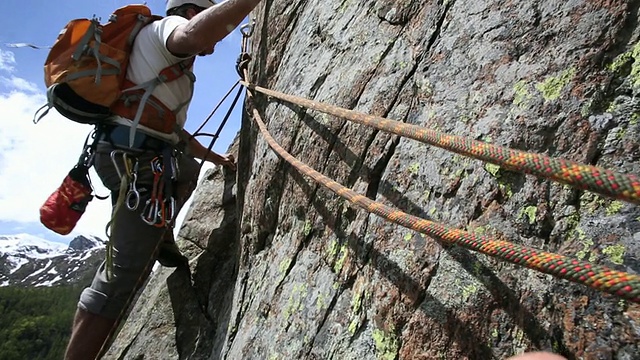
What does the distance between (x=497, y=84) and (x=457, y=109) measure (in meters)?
0.26

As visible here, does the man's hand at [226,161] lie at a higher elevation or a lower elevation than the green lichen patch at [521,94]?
higher

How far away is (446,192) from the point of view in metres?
2.37

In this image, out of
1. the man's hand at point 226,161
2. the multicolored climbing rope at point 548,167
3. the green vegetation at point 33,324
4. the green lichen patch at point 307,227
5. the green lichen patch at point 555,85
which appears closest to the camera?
the multicolored climbing rope at point 548,167

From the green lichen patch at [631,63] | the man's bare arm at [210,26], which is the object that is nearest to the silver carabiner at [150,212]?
the man's bare arm at [210,26]

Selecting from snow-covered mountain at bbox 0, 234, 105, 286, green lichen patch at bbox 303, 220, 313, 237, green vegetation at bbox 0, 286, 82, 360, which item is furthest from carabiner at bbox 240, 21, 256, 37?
snow-covered mountain at bbox 0, 234, 105, 286

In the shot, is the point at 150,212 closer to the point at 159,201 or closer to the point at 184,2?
the point at 159,201

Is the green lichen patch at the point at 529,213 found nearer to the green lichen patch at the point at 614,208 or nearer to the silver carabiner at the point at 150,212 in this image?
the green lichen patch at the point at 614,208

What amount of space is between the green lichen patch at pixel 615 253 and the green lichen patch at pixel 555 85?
80 cm

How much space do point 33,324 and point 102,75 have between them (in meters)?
101

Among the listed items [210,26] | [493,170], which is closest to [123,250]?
[210,26]

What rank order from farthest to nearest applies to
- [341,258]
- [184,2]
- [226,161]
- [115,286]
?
[226,161]
[184,2]
[115,286]
[341,258]

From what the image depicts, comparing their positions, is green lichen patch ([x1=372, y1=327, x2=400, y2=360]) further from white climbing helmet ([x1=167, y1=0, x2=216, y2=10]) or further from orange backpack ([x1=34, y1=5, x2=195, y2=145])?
white climbing helmet ([x1=167, y1=0, x2=216, y2=10])

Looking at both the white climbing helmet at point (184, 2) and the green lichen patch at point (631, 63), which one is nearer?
the green lichen patch at point (631, 63)

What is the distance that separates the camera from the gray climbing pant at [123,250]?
443cm
